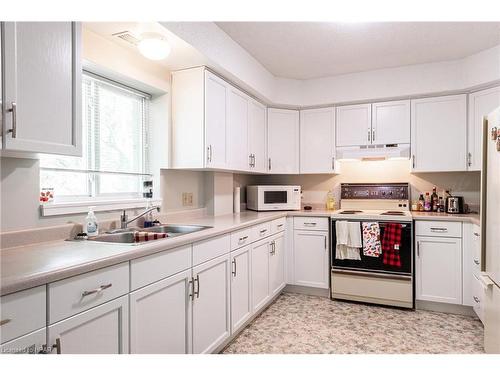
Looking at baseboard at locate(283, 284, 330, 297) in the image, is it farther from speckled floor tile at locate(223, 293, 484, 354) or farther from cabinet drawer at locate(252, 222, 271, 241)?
cabinet drawer at locate(252, 222, 271, 241)

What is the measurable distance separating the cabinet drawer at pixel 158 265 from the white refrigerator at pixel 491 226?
5.89ft

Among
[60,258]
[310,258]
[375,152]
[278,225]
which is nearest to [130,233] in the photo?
[60,258]

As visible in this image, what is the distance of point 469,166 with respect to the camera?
3219mm

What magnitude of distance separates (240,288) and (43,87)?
6.01ft

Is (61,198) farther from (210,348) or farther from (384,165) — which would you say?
(384,165)

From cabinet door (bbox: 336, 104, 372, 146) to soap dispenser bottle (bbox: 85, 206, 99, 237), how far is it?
2755mm

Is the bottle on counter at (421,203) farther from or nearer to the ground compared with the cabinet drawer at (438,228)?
farther from the ground

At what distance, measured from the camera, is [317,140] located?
12.6 ft

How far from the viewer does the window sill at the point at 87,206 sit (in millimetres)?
1751

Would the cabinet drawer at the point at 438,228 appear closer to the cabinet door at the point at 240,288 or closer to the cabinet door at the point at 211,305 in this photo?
the cabinet door at the point at 240,288

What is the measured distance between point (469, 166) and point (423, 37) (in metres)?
1.38

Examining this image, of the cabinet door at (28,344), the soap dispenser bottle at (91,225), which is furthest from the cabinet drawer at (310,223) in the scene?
the cabinet door at (28,344)

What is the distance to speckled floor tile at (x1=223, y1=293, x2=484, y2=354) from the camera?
2.34m

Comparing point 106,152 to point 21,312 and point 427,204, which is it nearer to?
point 21,312
